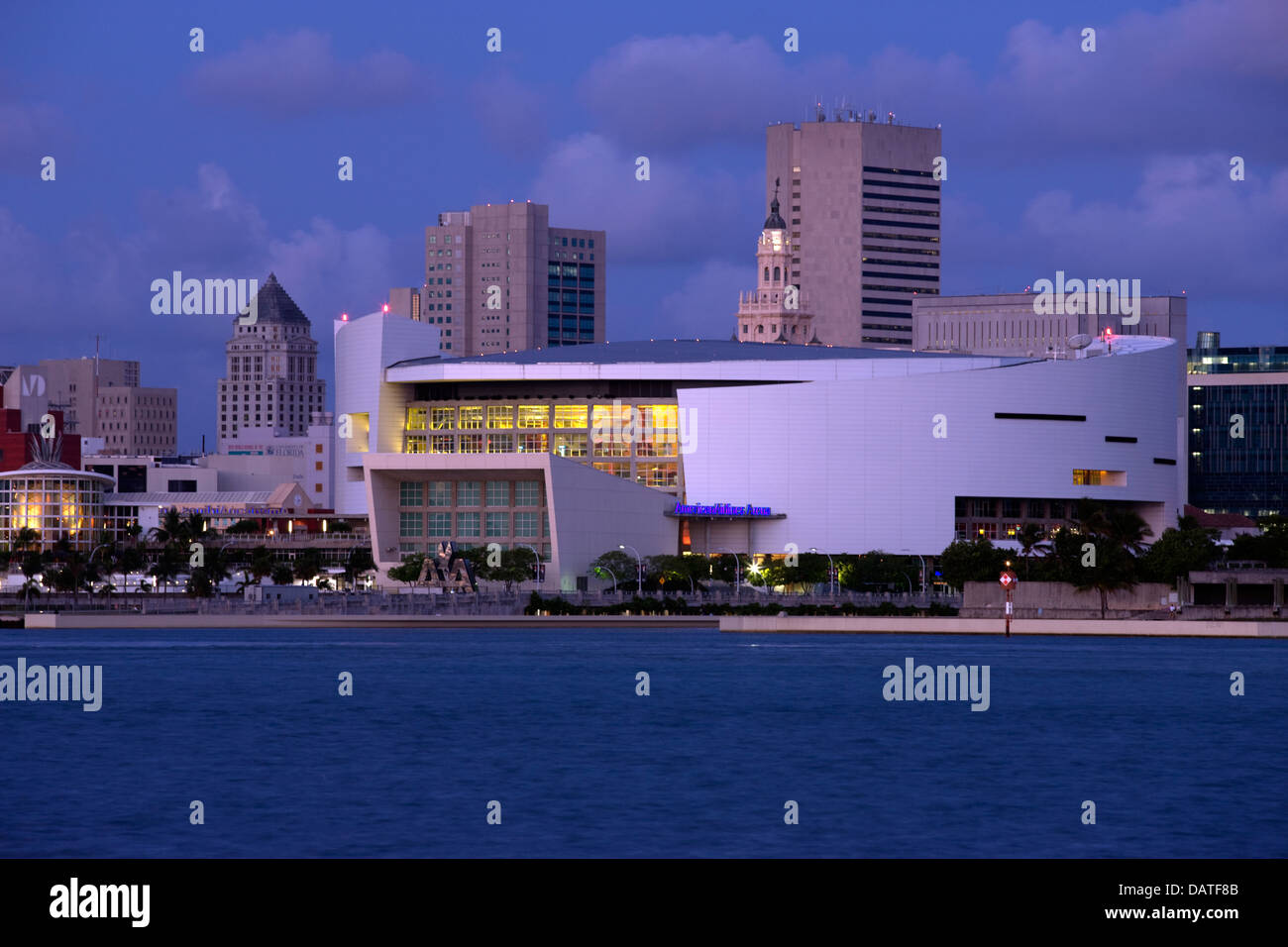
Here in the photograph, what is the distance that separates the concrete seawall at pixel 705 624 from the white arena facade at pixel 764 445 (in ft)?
80.6

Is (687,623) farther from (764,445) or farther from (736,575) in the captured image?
(764,445)

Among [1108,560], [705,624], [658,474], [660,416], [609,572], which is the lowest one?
[705,624]

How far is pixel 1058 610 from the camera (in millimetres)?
130625

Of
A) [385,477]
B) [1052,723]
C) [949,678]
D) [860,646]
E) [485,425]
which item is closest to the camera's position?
[1052,723]

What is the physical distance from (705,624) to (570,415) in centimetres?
4712

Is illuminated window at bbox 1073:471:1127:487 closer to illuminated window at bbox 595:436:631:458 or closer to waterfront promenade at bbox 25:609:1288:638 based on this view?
illuminated window at bbox 595:436:631:458

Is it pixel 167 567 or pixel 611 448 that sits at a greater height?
pixel 611 448

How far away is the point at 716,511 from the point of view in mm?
169250

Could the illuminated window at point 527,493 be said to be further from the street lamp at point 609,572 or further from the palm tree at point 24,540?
the palm tree at point 24,540

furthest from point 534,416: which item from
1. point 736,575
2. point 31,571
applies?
point 31,571

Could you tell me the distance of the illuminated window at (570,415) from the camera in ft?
590
